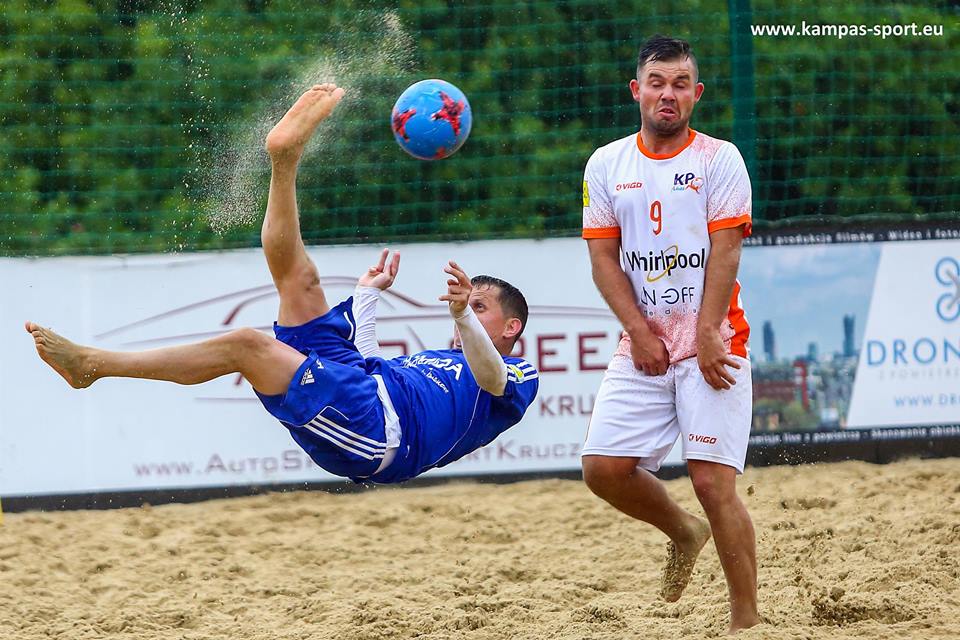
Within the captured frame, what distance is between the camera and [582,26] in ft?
26.5

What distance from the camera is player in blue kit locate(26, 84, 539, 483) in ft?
13.5

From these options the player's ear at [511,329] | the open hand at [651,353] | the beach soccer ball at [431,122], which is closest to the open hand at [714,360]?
the open hand at [651,353]

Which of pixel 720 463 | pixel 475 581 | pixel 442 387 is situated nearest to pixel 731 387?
pixel 720 463

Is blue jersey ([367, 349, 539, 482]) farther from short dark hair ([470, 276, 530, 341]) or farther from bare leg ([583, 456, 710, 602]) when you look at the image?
bare leg ([583, 456, 710, 602])

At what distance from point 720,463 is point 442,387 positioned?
1095 mm

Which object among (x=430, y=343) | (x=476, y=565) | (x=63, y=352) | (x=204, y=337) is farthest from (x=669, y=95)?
(x=204, y=337)

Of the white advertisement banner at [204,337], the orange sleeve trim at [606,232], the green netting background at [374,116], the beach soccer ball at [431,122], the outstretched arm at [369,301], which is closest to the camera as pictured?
the orange sleeve trim at [606,232]

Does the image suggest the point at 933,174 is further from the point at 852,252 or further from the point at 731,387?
the point at 731,387

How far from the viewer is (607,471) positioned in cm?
438

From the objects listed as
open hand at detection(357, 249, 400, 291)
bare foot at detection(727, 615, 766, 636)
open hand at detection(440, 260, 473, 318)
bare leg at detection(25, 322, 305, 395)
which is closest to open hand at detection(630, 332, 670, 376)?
open hand at detection(440, 260, 473, 318)

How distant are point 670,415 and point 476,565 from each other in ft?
5.28

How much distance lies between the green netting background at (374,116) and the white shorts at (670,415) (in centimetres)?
328

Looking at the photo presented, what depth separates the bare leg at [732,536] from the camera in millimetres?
4164

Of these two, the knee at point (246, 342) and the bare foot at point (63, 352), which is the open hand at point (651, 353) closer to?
the knee at point (246, 342)
